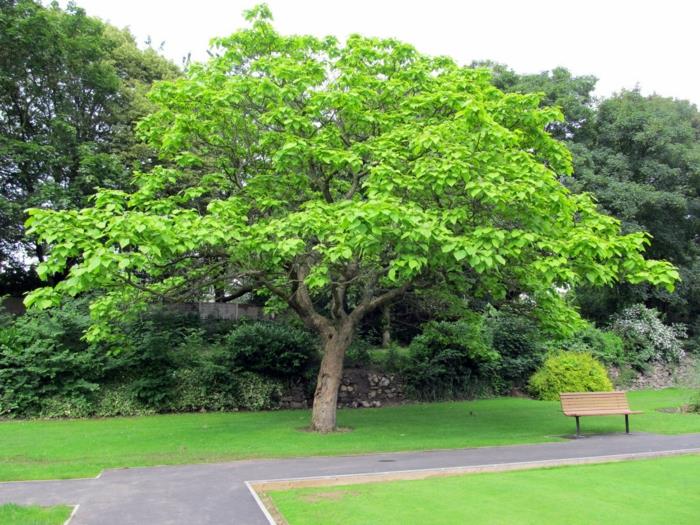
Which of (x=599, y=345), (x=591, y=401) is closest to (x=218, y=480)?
(x=591, y=401)

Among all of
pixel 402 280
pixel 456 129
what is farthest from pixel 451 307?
pixel 456 129

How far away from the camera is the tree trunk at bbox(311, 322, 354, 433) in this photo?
508 inches

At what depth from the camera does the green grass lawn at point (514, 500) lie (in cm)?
634

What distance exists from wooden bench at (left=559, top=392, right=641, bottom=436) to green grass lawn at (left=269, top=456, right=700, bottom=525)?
3680 millimetres

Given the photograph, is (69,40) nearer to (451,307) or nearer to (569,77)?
(451,307)

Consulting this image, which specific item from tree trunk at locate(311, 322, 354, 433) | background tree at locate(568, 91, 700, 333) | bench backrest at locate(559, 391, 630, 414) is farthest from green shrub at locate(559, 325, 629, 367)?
tree trunk at locate(311, 322, 354, 433)

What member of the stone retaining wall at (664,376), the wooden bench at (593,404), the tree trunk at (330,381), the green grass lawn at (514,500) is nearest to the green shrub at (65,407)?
the tree trunk at (330,381)

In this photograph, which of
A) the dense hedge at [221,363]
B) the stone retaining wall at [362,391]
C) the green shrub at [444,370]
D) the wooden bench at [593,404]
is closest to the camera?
the wooden bench at [593,404]

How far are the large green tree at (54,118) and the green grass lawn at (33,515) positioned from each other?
13.8 m

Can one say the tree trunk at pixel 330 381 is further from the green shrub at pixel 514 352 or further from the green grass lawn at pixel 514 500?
the green shrub at pixel 514 352

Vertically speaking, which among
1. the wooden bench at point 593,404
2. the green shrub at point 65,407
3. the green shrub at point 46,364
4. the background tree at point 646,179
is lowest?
the green shrub at point 65,407

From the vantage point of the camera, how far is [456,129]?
10.3m

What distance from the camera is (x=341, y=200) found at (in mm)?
11977

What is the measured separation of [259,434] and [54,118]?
587 inches
